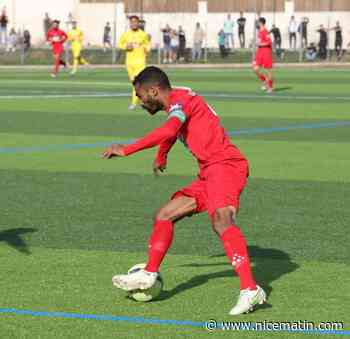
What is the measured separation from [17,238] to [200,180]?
3.06 metres

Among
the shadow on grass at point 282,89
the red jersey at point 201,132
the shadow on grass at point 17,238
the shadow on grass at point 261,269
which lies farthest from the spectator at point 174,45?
the red jersey at point 201,132

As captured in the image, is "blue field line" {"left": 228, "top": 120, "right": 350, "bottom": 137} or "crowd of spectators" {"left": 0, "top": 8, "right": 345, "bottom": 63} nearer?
"blue field line" {"left": 228, "top": 120, "right": 350, "bottom": 137}

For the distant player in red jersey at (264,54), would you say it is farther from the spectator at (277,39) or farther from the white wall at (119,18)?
the white wall at (119,18)

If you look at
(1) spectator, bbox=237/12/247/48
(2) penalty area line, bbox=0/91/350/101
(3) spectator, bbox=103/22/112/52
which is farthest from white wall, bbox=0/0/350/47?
(2) penalty area line, bbox=0/91/350/101

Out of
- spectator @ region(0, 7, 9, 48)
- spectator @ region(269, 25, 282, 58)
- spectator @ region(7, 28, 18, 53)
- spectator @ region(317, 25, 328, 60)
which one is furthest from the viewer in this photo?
spectator @ region(7, 28, 18, 53)

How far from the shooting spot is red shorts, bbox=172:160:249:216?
8219mm

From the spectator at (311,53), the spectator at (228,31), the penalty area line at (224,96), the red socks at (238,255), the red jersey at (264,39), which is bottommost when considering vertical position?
the spectator at (311,53)

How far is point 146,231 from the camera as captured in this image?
11.4m

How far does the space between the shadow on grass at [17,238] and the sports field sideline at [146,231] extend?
13 mm

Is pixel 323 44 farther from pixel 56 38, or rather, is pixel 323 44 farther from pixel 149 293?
pixel 149 293

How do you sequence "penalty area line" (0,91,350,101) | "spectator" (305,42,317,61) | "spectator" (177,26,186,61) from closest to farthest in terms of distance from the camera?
"penalty area line" (0,91,350,101) → "spectator" (305,42,317,61) → "spectator" (177,26,186,61)

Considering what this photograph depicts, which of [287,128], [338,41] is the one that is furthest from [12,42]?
[287,128]

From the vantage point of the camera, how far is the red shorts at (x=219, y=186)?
27.0 feet

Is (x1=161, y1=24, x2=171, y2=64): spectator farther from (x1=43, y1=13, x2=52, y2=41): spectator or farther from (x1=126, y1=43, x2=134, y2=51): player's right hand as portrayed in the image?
(x1=126, y1=43, x2=134, y2=51): player's right hand
